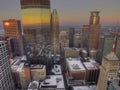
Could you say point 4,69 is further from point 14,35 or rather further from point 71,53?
point 71,53

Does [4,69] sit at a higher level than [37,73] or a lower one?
higher

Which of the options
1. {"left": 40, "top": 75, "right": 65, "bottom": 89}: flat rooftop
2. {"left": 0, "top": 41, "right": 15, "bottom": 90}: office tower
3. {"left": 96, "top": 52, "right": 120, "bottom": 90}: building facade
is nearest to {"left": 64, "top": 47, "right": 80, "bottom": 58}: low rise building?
{"left": 40, "top": 75, "right": 65, "bottom": 89}: flat rooftop

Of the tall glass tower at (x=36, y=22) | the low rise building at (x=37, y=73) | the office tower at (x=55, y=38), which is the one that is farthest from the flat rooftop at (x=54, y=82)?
the office tower at (x=55, y=38)

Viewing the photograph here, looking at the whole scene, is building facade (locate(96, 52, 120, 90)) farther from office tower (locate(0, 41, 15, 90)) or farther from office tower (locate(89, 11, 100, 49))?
office tower (locate(89, 11, 100, 49))

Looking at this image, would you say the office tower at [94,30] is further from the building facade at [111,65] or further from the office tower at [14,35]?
the building facade at [111,65]

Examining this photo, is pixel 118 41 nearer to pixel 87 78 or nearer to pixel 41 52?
pixel 87 78

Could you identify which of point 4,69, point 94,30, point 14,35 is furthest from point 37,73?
point 94,30
